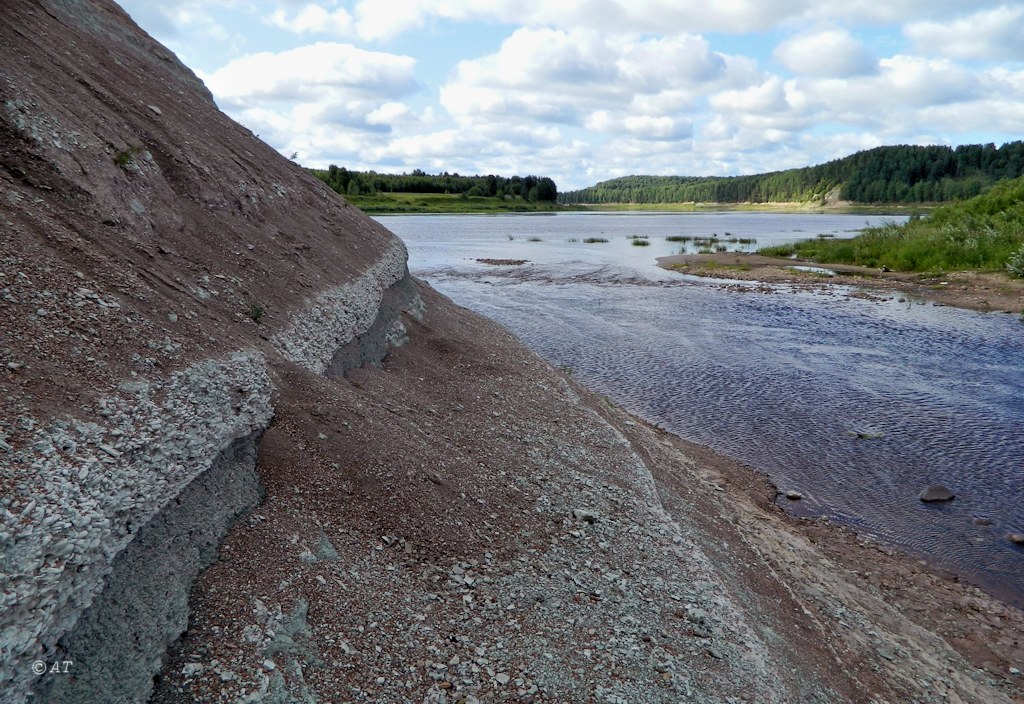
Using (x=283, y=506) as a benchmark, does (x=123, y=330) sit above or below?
above

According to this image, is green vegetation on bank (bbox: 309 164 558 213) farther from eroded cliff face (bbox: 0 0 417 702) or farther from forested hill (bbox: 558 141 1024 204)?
eroded cliff face (bbox: 0 0 417 702)

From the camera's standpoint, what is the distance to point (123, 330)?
22.0ft

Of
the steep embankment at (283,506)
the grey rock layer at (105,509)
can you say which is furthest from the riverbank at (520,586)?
the grey rock layer at (105,509)

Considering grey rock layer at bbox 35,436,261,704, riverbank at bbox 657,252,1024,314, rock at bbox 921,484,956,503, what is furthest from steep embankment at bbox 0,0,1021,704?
riverbank at bbox 657,252,1024,314

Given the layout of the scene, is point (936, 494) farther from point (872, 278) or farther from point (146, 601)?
point (872, 278)

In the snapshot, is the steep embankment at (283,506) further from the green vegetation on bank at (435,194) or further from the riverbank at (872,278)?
the green vegetation on bank at (435,194)

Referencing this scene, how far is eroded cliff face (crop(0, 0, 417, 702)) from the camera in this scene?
484 centimetres

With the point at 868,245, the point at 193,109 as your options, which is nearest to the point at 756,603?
the point at 193,109

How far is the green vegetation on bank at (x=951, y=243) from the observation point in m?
43.3

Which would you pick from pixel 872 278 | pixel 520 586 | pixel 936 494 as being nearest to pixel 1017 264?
pixel 872 278

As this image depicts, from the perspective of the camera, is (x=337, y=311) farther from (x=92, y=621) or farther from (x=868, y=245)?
(x=868, y=245)

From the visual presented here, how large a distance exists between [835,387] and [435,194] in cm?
17280

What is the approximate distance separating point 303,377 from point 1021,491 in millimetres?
15337

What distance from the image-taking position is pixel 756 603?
841 centimetres
